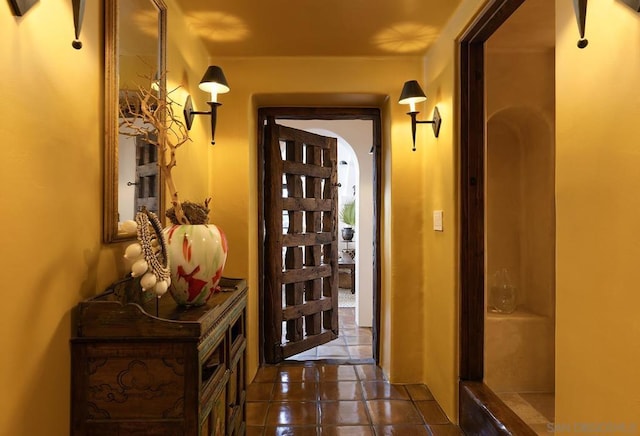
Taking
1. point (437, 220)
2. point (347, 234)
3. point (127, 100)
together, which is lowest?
point (347, 234)

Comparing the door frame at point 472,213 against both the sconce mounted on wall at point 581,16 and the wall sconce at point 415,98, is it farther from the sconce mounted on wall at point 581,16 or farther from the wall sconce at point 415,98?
the sconce mounted on wall at point 581,16

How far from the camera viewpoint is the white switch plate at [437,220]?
2346 mm

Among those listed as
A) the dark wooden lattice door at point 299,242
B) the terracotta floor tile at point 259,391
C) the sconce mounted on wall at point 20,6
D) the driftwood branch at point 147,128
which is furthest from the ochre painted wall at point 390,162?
the sconce mounted on wall at point 20,6

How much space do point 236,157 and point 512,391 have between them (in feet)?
7.98

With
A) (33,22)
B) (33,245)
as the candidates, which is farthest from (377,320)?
(33,22)

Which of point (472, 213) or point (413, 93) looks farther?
point (413, 93)

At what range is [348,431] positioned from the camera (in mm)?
2107

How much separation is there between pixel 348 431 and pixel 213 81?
1.98 m

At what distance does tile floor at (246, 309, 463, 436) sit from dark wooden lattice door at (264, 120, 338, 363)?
306 millimetres

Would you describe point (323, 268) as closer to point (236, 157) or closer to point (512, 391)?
point (236, 157)

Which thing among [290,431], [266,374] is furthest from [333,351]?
[290,431]

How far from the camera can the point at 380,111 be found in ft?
9.83

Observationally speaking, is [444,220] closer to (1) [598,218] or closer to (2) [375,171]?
(2) [375,171]

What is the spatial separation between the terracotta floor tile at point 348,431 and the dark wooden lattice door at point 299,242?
40.2 inches
